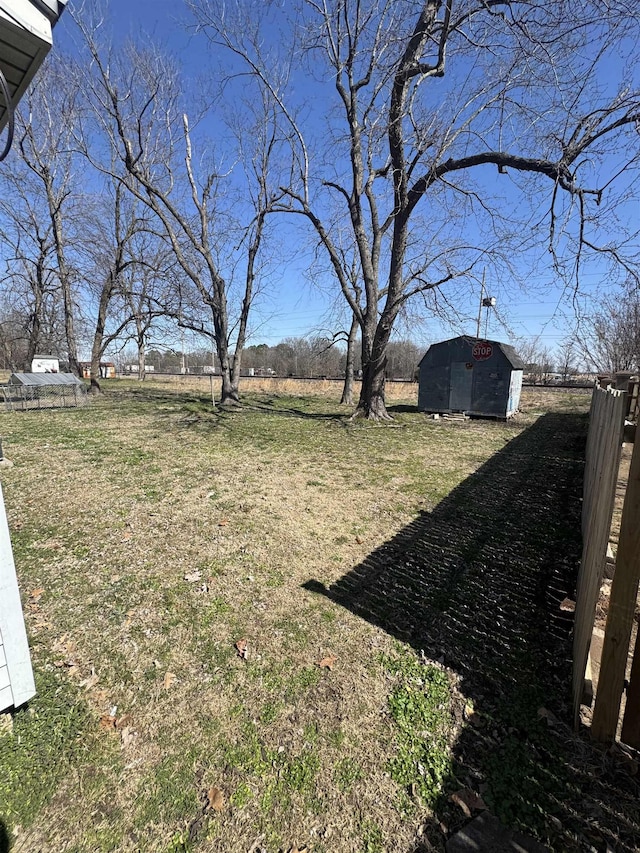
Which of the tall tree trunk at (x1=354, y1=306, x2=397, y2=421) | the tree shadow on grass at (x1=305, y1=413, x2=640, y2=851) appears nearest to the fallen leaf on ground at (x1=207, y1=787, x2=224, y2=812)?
the tree shadow on grass at (x1=305, y1=413, x2=640, y2=851)

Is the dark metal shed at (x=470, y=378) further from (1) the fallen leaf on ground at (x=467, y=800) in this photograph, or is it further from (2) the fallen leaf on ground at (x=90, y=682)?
(2) the fallen leaf on ground at (x=90, y=682)

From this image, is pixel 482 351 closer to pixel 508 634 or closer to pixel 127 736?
pixel 508 634

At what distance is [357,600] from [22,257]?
27.2 m

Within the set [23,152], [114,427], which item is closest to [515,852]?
[114,427]

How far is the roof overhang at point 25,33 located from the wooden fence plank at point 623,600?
11.2ft

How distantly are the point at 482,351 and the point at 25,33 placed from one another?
54.7 feet

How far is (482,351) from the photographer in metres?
16.2

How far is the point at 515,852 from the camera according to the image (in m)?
1.59

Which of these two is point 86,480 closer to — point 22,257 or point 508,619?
point 508,619

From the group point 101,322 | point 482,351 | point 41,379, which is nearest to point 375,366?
point 482,351

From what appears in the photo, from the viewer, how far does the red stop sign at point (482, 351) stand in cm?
1609

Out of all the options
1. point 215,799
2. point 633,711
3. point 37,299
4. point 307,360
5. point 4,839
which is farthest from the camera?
point 307,360

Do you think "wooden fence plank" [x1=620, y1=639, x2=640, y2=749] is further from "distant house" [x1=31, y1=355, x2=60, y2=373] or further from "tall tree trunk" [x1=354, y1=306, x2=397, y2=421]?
"distant house" [x1=31, y1=355, x2=60, y2=373]

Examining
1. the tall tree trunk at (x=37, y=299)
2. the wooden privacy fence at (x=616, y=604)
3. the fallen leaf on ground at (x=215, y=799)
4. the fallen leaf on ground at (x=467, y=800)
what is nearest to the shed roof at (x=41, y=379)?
the tall tree trunk at (x=37, y=299)
